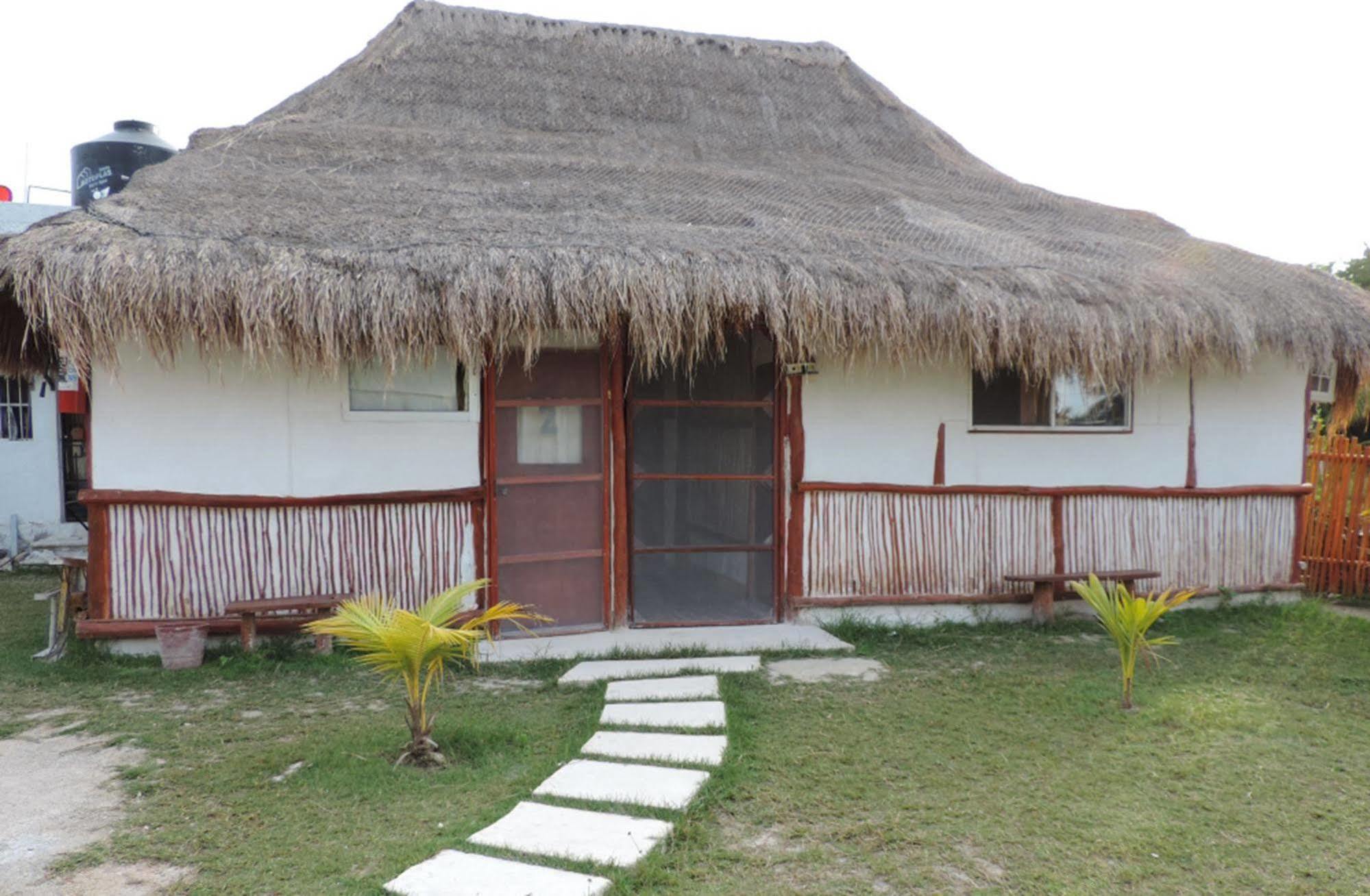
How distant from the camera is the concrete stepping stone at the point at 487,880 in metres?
2.67

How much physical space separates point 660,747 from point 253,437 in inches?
121

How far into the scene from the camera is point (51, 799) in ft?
11.2

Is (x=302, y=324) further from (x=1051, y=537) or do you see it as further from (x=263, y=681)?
(x=1051, y=537)

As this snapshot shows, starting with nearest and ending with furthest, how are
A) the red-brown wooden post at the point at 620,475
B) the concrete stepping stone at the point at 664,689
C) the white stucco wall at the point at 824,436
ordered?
the concrete stepping stone at the point at 664,689 → the white stucco wall at the point at 824,436 → the red-brown wooden post at the point at 620,475

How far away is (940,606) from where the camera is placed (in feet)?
20.8

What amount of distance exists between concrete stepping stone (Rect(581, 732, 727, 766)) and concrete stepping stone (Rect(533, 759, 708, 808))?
85mm

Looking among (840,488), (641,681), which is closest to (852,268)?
(840,488)

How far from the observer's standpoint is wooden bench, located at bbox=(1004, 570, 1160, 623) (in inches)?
245

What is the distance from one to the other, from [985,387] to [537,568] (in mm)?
3327

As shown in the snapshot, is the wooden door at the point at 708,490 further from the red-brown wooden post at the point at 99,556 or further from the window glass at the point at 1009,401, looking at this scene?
the red-brown wooden post at the point at 99,556

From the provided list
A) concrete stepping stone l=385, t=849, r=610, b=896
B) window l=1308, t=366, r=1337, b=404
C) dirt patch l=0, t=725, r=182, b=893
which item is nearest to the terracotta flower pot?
dirt patch l=0, t=725, r=182, b=893

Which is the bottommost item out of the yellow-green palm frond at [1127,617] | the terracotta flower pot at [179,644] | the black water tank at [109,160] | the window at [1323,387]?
the terracotta flower pot at [179,644]

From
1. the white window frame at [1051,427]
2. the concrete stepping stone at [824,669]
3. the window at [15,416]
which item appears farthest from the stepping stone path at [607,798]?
the window at [15,416]

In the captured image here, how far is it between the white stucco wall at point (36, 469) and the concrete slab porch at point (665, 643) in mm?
6223
